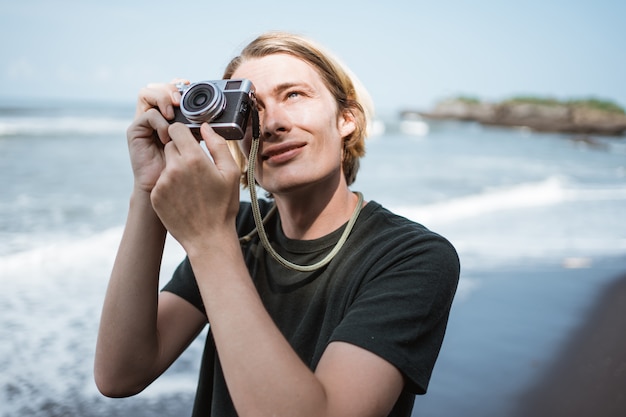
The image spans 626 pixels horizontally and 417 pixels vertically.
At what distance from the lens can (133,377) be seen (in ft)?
4.31

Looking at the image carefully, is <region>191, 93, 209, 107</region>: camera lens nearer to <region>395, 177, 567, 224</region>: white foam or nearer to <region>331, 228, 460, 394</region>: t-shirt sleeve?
<region>331, 228, 460, 394</region>: t-shirt sleeve

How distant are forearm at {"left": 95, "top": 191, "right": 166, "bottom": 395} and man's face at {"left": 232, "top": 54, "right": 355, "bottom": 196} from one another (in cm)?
34

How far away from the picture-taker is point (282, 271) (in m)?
1.45

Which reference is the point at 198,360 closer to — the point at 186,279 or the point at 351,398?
the point at 186,279

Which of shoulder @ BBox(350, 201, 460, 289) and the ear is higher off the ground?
the ear

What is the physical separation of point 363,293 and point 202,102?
1.82 ft

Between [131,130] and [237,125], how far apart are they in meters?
0.27

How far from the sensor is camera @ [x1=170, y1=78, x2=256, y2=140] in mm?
1175

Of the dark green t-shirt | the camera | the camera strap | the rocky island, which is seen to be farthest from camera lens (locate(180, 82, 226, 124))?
the rocky island

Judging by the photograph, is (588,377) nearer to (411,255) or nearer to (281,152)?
(411,255)

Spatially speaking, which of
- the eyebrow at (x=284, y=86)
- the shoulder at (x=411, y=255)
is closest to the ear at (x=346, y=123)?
Answer: the eyebrow at (x=284, y=86)

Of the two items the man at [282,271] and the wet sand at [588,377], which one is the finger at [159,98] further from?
the wet sand at [588,377]

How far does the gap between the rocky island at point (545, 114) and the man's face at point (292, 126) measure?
39.6m

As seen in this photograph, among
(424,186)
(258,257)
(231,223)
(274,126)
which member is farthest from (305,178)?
(424,186)
